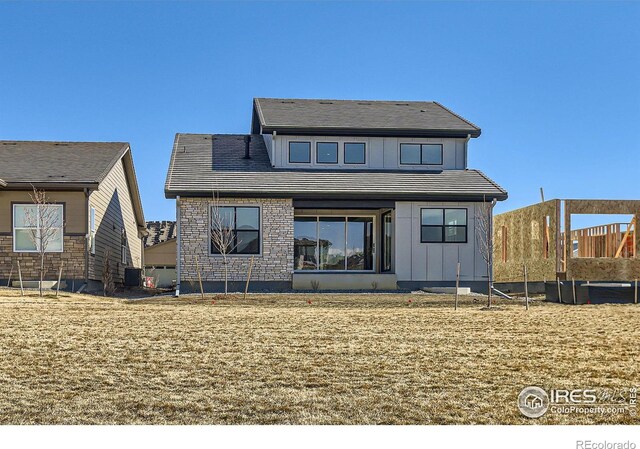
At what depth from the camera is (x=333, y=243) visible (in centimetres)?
2334

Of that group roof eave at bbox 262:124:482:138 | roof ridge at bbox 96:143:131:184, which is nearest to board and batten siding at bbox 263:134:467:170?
roof eave at bbox 262:124:482:138

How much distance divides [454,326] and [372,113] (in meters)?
15.3

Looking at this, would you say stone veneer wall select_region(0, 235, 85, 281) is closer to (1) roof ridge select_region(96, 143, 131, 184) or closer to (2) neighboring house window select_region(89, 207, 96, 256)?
(2) neighboring house window select_region(89, 207, 96, 256)

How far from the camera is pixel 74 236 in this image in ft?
70.5

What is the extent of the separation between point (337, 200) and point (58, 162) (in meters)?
8.99

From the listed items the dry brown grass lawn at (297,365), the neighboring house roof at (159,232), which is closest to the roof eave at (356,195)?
the dry brown grass lawn at (297,365)

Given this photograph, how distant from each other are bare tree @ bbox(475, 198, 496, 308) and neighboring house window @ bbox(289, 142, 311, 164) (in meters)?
5.63

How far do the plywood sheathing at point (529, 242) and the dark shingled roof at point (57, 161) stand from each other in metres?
14.7

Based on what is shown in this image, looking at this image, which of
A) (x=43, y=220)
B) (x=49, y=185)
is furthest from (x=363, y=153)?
(x=43, y=220)

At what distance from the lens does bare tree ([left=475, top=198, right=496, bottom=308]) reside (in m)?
20.7

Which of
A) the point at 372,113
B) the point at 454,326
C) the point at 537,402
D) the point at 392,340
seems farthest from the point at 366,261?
the point at 537,402

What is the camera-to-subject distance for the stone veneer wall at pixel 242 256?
2139 centimetres

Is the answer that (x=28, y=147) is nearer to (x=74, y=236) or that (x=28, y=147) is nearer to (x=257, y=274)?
(x=74, y=236)

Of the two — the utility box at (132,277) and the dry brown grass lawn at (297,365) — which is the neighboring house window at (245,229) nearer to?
the utility box at (132,277)
